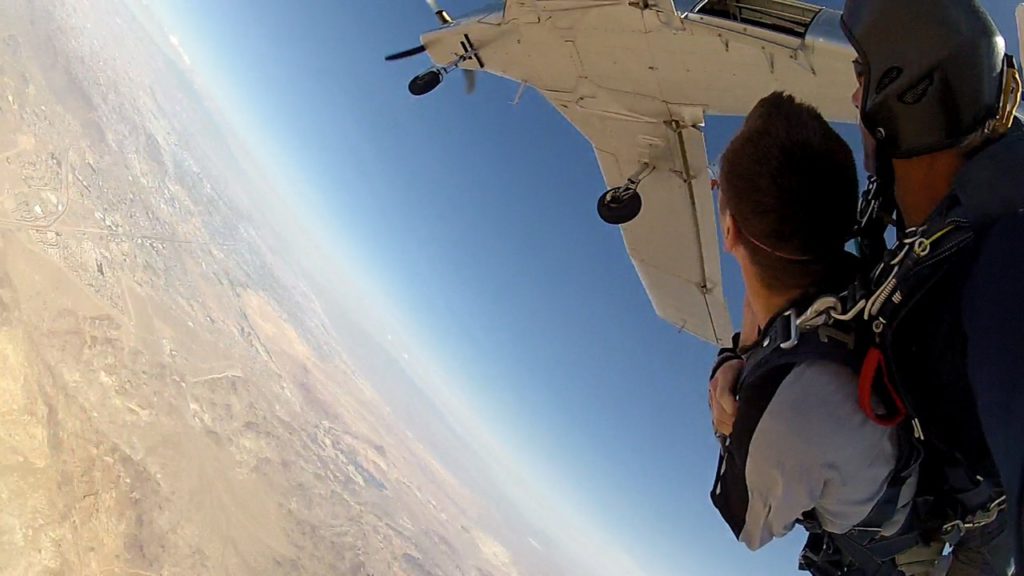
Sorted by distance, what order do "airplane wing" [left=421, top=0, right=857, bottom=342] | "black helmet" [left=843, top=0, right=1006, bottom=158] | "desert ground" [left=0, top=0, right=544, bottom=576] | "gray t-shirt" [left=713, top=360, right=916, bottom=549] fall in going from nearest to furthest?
1. "gray t-shirt" [left=713, top=360, right=916, bottom=549]
2. "black helmet" [left=843, top=0, right=1006, bottom=158]
3. "airplane wing" [left=421, top=0, right=857, bottom=342]
4. "desert ground" [left=0, top=0, right=544, bottom=576]

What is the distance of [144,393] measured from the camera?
66625mm

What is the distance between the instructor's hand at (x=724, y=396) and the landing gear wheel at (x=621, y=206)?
20.3 ft

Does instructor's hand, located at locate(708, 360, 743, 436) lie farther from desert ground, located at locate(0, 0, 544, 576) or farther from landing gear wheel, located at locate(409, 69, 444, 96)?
desert ground, located at locate(0, 0, 544, 576)

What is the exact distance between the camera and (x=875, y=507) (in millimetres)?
1225

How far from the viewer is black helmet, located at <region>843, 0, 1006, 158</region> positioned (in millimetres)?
1135

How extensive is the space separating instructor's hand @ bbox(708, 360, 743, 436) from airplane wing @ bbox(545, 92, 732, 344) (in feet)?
21.3

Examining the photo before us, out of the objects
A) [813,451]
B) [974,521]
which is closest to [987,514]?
[974,521]

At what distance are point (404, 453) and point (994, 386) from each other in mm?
158149

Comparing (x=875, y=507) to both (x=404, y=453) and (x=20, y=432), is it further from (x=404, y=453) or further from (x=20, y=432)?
(x=404, y=453)

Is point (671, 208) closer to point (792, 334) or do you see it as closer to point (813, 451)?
point (792, 334)

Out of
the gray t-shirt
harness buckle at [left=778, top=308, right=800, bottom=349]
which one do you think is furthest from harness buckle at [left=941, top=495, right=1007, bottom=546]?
harness buckle at [left=778, top=308, right=800, bottom=349]

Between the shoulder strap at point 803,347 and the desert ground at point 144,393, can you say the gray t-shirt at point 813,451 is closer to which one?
the shoulder strap at point 803,347

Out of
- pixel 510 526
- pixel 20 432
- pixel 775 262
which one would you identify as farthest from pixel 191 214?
pixel 775 262

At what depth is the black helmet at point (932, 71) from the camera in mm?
1135
